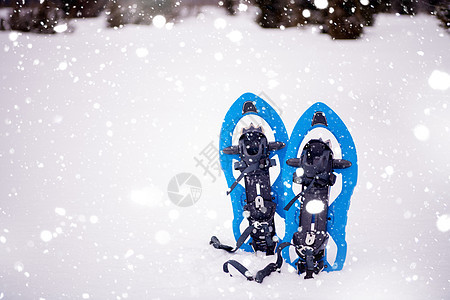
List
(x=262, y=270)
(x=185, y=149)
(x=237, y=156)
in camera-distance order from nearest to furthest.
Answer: (x=262, y=270), (x=237, y=156), (x=185, y=149)

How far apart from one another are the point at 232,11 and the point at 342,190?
652 cm

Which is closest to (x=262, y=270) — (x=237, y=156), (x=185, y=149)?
(x=237, y=156)

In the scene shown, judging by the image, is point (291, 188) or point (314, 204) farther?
point (291, 188)

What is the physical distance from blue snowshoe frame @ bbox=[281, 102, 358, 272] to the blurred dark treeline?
17.1ft

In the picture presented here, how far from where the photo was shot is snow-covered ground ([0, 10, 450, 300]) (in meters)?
2.10

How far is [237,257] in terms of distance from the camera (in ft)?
7.59

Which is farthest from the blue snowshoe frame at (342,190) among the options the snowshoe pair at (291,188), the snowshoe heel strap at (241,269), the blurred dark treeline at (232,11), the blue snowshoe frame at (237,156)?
the blurred dark treeline at (232,11)

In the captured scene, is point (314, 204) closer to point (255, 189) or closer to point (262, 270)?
point (255, 189)

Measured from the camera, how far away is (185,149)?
14.5 ft

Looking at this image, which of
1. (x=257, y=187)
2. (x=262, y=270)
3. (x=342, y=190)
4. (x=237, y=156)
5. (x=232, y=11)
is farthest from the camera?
(x=232, y=11)

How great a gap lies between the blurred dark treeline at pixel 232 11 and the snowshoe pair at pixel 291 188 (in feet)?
17.1

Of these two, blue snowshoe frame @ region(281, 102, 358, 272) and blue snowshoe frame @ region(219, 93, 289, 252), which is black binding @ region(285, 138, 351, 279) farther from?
blue snowshoe frame @ region(219, 93, 289, 252)

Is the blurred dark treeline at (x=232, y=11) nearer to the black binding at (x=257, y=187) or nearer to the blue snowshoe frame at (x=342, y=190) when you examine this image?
the blue snowshoe frame at (x=342, y=190)

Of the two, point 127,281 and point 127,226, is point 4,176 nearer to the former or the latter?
point 127,226
